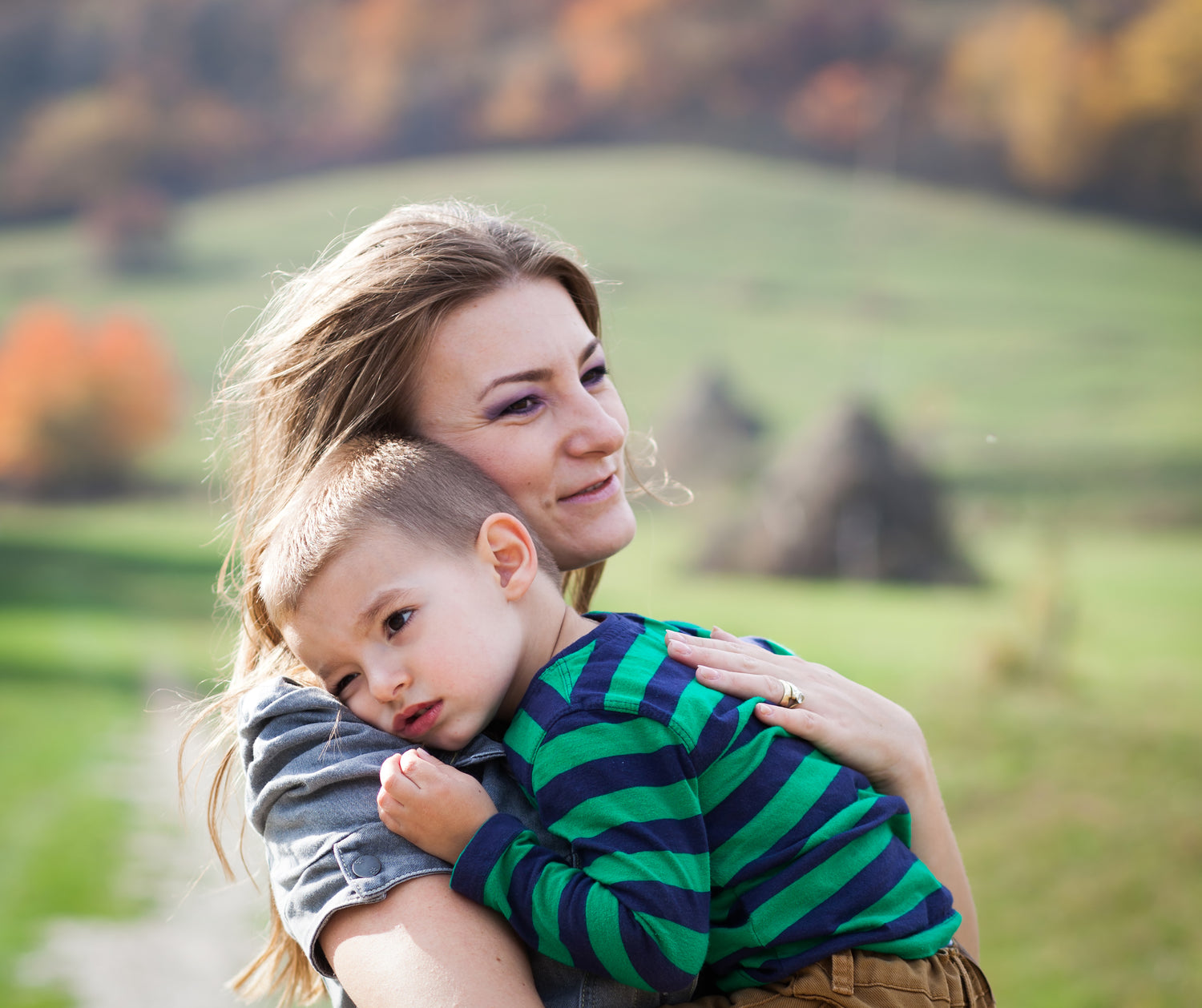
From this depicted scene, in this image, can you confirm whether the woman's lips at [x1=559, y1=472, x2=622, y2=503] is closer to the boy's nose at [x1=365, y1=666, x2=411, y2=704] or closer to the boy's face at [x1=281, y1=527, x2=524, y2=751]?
the boy's face at [x1=281, y1=527, x2=524, y2=751]

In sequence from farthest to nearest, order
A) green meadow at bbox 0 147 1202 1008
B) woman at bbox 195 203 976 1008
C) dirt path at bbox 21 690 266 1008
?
1. green meadow at bbox 0 147 1202 1008
2. dirt path at bbox 21 690 266 1008
3. woman at bbox 195 203 976 1008

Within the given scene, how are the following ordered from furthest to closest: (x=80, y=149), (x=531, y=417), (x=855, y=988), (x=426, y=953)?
(x=80, y=149)
(x=531, y=417)
(x=855, y=988)
(x=426, y=953)

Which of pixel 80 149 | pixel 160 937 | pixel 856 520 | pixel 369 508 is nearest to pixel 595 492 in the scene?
pixel 369 508

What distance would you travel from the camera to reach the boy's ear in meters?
1.34

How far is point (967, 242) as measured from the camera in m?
9.52

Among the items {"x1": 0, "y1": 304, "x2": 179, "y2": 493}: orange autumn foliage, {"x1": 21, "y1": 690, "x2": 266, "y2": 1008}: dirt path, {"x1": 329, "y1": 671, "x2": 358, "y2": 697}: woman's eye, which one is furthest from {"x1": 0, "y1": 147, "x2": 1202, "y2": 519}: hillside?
{"x1": 329, "y1": 671, "x2": 358, "y2": 697}: woman's eye

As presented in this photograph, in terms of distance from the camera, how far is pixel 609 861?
1165 mm

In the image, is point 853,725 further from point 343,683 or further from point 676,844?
point 343,683

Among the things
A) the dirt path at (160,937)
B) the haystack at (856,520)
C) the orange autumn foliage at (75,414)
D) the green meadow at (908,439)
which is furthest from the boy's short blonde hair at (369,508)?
the orange autumn foliage at (75,414)

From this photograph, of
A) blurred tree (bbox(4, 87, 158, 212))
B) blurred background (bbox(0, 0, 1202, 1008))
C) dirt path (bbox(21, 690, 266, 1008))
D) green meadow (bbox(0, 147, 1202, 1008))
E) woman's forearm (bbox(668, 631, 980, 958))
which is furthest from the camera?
blurred tree (bbox(4, 87, 158, 212))

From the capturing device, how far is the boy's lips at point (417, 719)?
1274 millimetres

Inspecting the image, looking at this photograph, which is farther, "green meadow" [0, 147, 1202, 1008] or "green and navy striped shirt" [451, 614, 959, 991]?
→ "green meadow" [0, 147, 1202, 1008]

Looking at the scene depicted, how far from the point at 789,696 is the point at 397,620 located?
1.55 ft

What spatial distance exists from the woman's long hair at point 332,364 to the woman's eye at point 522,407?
0.12 meters
